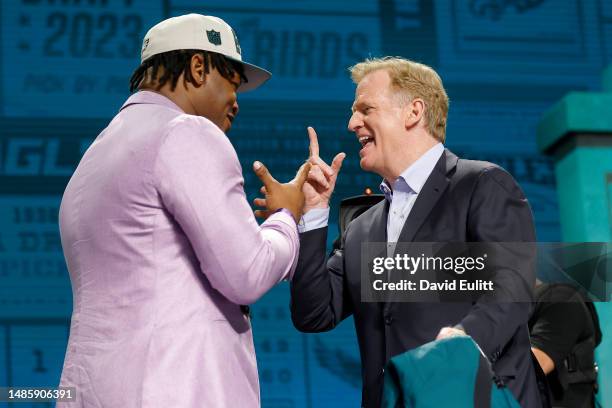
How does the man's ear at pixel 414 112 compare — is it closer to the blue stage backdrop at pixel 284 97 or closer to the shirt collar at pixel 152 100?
the shirt collar at pixel 152 100

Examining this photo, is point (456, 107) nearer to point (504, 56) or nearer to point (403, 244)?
point (504, 56)

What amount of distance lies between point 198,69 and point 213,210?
14.6 inches

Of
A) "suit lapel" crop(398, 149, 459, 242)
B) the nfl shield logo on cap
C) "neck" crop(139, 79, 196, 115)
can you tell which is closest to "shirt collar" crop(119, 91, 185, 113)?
"neck" crop(139, 79, 196, 115)

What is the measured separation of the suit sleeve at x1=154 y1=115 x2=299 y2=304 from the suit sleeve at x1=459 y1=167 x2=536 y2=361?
47cm

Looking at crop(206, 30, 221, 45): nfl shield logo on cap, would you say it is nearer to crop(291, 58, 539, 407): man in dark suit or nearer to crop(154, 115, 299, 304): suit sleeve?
crop(154, 115, 299, 304): suit sleeve

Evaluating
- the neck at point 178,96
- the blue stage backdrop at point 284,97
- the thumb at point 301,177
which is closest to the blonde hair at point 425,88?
the thumb at point 301,177

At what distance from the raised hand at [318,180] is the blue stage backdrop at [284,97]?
288cm

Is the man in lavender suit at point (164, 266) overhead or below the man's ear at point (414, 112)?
below

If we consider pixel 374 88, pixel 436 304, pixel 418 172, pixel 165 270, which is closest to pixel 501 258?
pixel 436 304

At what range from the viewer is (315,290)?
2146 mm

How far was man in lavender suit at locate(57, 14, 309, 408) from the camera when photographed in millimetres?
1609

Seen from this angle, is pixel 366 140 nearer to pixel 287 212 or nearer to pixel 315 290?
pixel 315 290

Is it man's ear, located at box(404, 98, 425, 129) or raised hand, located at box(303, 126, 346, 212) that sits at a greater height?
man's ear, located at box(404, 98, 425, 129)

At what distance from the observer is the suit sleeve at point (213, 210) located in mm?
1617
